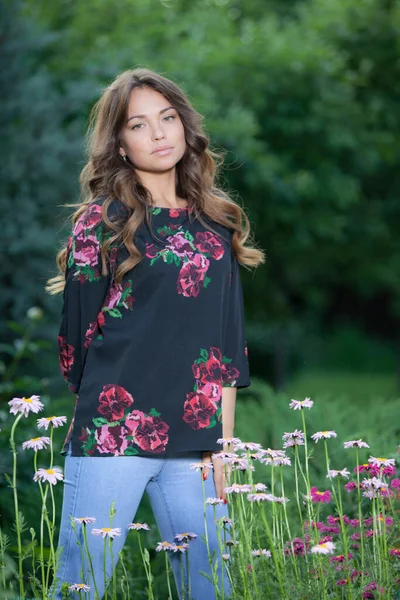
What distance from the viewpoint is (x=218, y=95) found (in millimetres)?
12211

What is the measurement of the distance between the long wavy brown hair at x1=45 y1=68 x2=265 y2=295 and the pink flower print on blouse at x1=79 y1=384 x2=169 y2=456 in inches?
20.2

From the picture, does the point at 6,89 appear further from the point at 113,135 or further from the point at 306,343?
the point at 306,343

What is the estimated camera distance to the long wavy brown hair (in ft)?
10.2

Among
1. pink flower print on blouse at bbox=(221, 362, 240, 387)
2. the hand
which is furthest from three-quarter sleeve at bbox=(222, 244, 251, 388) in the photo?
the hand

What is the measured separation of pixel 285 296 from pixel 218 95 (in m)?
5.26

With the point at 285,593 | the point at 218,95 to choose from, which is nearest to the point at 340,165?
the point at 218,95

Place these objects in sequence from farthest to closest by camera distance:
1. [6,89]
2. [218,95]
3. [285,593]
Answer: [218,95] < [6,89] < [285,593]

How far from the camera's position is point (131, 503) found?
2.83 metres

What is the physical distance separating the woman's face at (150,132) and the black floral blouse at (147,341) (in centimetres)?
18

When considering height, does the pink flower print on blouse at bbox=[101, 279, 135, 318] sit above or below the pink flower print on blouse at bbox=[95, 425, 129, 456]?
above

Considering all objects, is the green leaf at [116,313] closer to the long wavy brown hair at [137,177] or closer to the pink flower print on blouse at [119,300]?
the pink flower print on blouse at [119,300]

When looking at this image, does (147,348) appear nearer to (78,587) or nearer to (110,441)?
(110,441)

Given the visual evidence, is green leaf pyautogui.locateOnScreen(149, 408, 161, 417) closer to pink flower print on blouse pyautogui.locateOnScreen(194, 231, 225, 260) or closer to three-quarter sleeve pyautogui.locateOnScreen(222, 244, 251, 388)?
three-quarter sleeve pyautogui.locateOnScreen(222, 244, 251, 388)

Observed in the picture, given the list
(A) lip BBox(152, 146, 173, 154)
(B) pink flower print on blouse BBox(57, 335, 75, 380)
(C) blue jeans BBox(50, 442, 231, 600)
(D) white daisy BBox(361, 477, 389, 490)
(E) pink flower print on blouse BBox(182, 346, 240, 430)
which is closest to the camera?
(D) white daisy BBox(361, 477, 389, 490)
